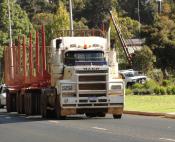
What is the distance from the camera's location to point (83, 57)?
29766 mm

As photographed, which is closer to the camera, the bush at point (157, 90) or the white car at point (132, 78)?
the bush at point (157, 90)

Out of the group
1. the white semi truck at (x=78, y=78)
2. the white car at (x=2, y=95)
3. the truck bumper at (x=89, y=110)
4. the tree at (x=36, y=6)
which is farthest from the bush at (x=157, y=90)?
the tree at (x=36, y=6)

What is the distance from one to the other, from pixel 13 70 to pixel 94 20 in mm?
86947

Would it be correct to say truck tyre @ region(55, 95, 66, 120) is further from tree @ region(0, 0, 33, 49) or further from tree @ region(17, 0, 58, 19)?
tree @ region(17, 0, 58, 19)

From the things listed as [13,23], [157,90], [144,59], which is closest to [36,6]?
[13,23]

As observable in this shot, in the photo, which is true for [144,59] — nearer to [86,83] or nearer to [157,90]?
[157,90]

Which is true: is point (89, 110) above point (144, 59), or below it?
below

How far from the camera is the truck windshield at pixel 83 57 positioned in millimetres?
29531

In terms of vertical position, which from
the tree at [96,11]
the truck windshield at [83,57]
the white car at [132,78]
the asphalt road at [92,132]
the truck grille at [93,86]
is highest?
the tree at [96,11]

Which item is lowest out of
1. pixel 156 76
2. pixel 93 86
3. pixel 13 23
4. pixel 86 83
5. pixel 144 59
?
pixel 156 76

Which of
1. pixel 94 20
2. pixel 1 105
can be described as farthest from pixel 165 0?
pixel 1 105

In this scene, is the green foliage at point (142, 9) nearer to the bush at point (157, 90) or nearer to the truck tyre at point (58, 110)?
the bush at point (157, 90)

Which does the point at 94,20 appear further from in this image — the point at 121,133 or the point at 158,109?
the point at 121,133

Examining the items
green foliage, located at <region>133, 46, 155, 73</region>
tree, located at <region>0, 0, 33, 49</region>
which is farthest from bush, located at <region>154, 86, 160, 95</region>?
tree, located at <region>0, 0, 33, 49</region>
